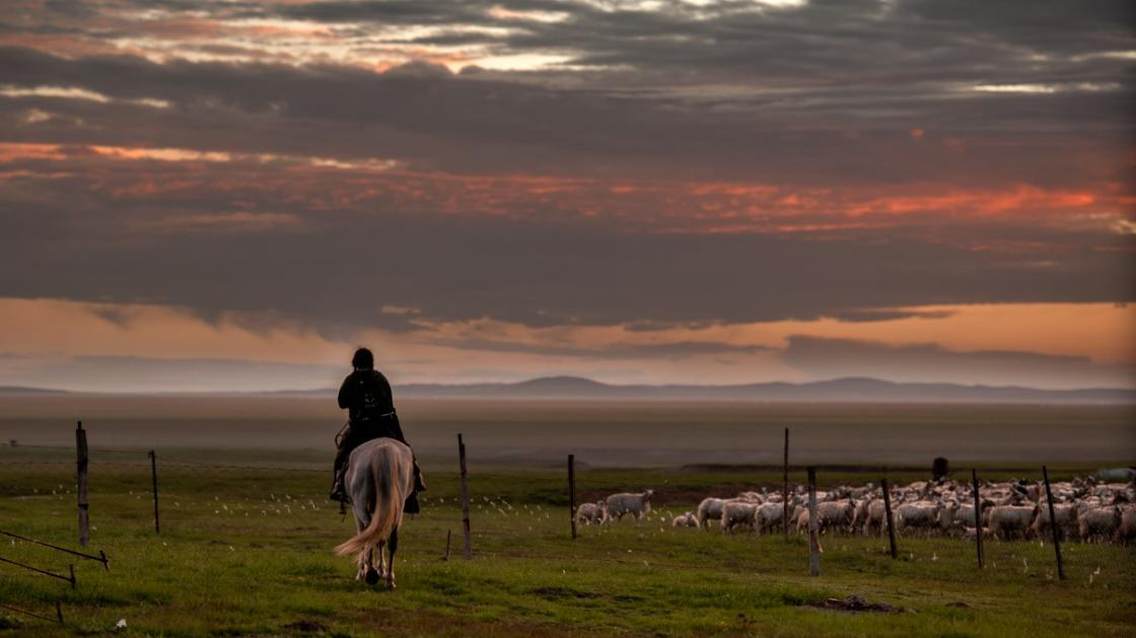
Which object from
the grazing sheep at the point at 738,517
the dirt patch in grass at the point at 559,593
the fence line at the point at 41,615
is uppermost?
the fence line at the point at 41,615

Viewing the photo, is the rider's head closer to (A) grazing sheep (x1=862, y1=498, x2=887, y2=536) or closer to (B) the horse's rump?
(B) the horse's rump

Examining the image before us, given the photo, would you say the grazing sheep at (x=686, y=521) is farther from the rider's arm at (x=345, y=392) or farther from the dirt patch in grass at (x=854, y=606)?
the rider's arm at (x=345, y=392)

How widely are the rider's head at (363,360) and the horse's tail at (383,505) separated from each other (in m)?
1.54

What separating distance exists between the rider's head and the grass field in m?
3.19

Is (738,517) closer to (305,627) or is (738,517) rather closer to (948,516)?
(948,516)

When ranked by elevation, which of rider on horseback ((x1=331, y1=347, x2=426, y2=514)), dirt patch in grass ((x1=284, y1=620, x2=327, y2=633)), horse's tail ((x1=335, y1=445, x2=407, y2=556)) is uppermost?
rider on horseback ((x1=331, y1=347, x2=426, y2=514))

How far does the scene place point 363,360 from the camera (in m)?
21.6

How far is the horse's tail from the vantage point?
20.1 m

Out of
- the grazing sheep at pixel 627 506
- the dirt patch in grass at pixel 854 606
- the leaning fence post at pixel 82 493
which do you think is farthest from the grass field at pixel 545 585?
the grazing sheep at pixel 627 506

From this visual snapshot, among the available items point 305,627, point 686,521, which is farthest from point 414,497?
point 686,521

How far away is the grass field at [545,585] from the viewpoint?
60.2ft

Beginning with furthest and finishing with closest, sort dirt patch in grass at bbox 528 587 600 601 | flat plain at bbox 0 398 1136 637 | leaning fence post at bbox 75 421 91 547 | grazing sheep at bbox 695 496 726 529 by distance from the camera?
grazing sheep at bbox 695 496 726 529, leaning fence post at bbox 75 421 91 547, dirt patch in grass at bbox 528 587 600 601, flat plain at bbox 0 398 1136 637

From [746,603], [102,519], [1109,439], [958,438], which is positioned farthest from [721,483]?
[1109,439]

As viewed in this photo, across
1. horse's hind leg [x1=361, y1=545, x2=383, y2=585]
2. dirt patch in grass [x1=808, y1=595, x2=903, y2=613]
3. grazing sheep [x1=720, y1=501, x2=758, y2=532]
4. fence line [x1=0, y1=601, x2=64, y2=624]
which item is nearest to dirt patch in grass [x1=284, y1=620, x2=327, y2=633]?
fence line [x1=0, y1=601, x2=64, y2=624]
